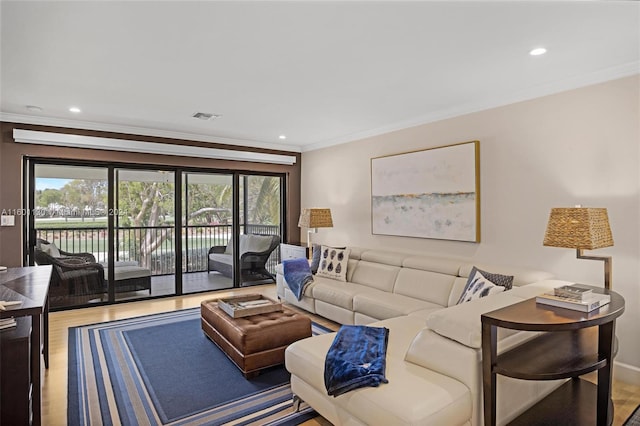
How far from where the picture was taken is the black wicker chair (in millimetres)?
4906

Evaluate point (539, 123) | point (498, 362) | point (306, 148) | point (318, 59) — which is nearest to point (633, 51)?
point (539, 123)

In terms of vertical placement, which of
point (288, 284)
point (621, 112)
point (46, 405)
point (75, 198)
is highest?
point (621, 112)

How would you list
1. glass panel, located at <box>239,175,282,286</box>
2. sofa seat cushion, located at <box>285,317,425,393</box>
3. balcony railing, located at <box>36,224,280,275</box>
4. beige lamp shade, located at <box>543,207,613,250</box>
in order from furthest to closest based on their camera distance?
1. glass panel, located at <box>239,175,282,286</box>
2. balcony railing, located at <box>36,224,280,275</box>
3. beige lamp shade, located at <box>543,207,613,250</box>
4. sofa seat cushion, located at <box>285,317,425,393</box>

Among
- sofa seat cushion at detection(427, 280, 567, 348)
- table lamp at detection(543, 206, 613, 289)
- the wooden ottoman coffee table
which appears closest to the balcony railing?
the wooden ottoman coffee table

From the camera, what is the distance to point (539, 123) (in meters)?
3.46

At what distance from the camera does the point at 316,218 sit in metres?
5.62

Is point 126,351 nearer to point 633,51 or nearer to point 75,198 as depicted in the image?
point 75,198

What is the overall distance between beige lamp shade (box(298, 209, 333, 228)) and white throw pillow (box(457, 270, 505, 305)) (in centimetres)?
260

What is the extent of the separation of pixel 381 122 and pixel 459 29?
250cm

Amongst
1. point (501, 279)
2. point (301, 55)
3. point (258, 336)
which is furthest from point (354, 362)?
point (301, 55)

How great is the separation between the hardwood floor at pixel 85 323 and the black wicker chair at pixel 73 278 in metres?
0.21

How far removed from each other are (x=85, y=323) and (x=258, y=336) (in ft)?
8.58

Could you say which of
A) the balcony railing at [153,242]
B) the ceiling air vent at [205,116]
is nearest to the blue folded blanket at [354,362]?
the ceiling air vent at [205,116]

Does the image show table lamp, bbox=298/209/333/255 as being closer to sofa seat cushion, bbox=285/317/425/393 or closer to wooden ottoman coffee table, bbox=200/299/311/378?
wooden ottoman coffee table, bbox=200/299/311/378
